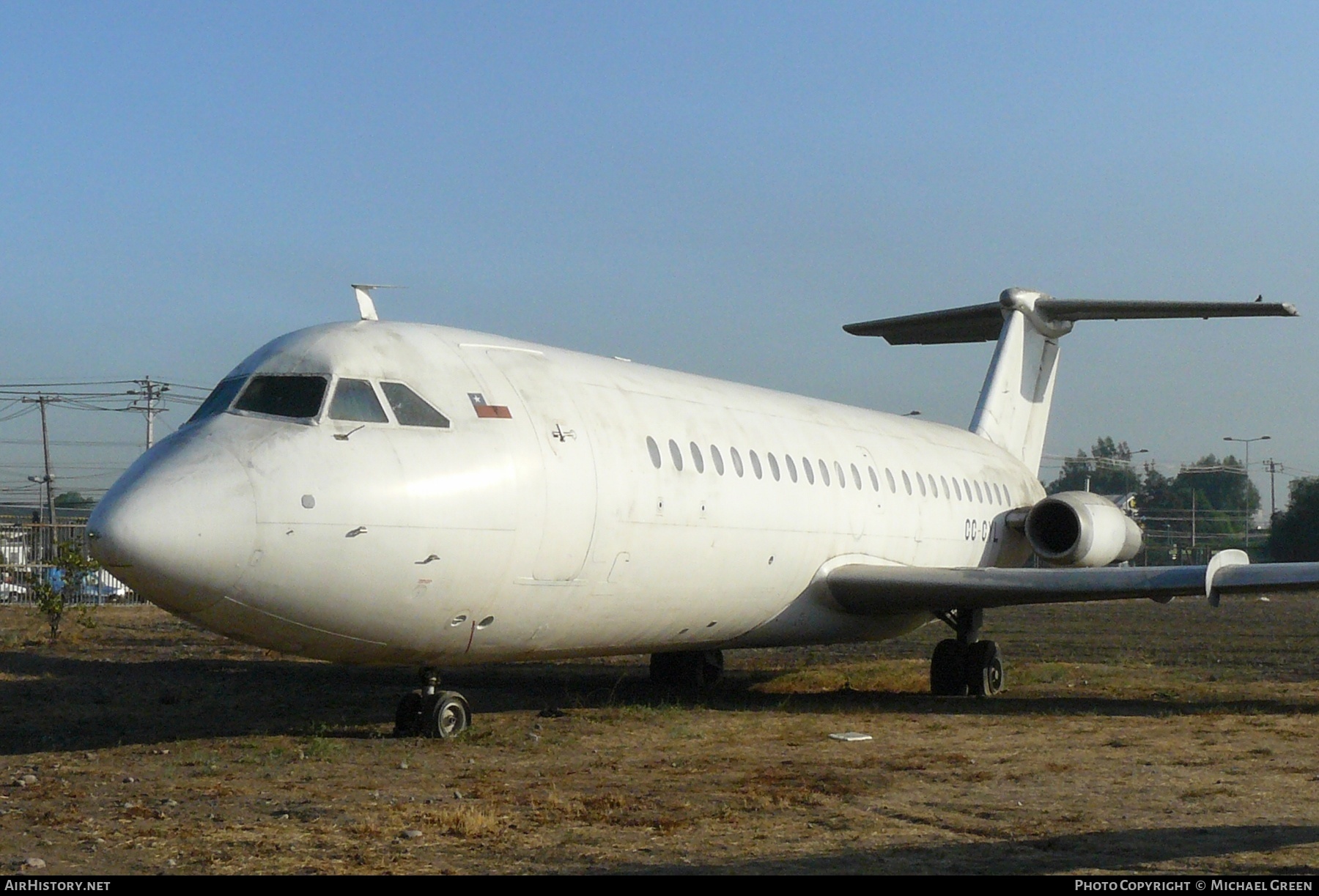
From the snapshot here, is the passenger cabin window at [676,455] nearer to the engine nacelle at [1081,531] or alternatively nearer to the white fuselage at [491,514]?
the white fuselage at [491,514]

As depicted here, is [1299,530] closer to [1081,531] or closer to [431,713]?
[1081,531]

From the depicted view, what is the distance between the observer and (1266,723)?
13.1 meters

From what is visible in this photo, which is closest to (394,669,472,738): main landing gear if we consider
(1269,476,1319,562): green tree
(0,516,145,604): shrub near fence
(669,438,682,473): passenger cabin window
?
(669,438,682,473): passenger cabin window

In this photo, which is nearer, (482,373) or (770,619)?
(482,373)

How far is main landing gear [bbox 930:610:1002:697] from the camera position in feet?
55.3

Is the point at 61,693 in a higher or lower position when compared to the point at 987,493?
lower

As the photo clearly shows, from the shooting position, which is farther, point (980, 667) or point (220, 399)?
point (980, 667)

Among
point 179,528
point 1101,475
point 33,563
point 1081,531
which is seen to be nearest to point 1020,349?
point 1081,531

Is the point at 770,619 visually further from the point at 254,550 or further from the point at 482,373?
the point at 254,550

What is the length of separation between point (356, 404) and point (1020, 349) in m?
14.7

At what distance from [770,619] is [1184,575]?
4.51 meters

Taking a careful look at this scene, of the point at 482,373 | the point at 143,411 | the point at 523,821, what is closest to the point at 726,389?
the point at 482,373

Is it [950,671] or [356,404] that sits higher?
[356,404]

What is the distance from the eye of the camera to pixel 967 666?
16.9 meters
